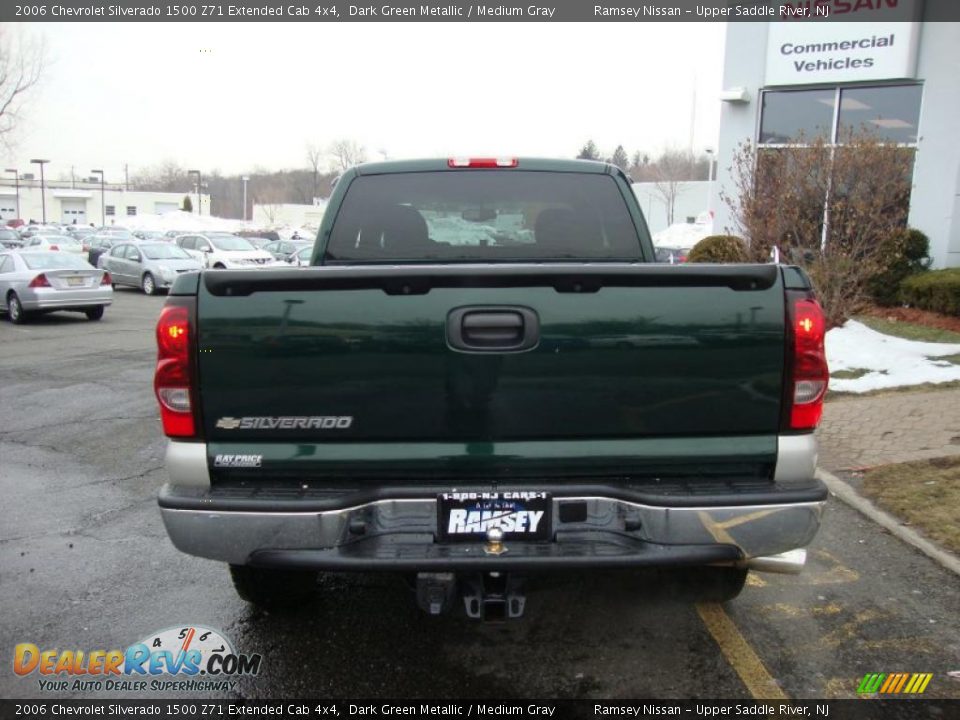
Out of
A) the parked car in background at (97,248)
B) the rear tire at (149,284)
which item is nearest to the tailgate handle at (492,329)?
the rear tire at (149,284)

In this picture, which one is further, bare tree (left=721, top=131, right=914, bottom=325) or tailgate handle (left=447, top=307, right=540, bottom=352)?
bare tree (left=721, top=131, right=914, bottom=325)

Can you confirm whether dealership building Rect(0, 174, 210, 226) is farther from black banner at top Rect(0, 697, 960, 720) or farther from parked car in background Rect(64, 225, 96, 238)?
black banner at top Rect(0, 697, 960, 720)

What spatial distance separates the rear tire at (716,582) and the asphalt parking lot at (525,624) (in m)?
0.07

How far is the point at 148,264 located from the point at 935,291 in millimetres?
20321

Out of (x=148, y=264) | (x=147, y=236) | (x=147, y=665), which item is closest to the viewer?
(x=147, y=665)

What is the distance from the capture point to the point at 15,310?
1537 cm

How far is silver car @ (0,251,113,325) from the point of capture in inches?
594

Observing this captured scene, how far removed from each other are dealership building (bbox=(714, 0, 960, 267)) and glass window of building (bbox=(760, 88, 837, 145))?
20 mm

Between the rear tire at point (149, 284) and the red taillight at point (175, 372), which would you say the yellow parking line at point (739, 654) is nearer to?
the red taillight at point (175, 372)

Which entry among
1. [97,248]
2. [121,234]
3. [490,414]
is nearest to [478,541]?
[490,414]

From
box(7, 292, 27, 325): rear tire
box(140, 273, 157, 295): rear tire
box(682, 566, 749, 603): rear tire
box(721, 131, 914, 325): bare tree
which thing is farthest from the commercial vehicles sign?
box(140, 273, 157, 295): rear tire

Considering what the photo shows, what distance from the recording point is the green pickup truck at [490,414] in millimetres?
2600

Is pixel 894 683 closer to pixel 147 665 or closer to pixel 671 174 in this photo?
pixel 147 665

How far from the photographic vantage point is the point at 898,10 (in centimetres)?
1350
